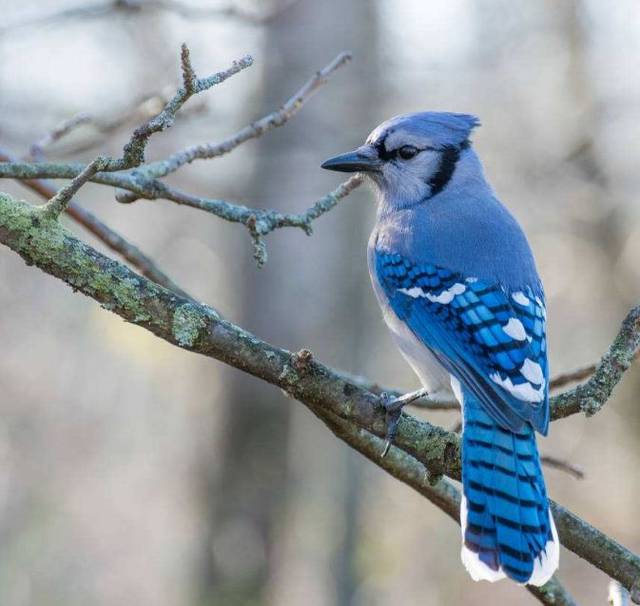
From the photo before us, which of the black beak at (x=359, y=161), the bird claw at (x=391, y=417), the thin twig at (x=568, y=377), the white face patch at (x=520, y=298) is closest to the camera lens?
the bird claw at (x=391, y=417)

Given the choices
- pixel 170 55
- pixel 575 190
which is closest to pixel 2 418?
pixel 170 55

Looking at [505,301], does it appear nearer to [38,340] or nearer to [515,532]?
[515,532]

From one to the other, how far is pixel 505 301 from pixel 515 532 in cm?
78

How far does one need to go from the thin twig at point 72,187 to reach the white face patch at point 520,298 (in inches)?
53.1

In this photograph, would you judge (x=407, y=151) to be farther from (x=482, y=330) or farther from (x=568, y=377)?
(x=568, y=377)

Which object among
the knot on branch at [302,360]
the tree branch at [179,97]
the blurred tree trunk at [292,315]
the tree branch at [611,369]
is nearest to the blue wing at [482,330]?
the tree branch at [611,369]

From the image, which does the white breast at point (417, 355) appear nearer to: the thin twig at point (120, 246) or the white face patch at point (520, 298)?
the white face patch at point (520, 298)

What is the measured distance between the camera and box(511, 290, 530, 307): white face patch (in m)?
2.79

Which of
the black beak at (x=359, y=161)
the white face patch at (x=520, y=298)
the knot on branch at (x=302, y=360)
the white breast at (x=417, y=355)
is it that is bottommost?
the white breast at (x=417, y=355)

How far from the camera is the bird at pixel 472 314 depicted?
2.21 m

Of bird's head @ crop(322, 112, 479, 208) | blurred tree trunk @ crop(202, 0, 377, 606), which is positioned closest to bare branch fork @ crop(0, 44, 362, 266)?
bird's head @ crop(322, 112, 479, 208)

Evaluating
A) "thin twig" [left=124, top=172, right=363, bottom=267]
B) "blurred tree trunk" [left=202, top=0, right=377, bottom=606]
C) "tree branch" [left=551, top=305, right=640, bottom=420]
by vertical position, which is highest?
"thin twig" [left=124, top=172, right=363, bottom=267]

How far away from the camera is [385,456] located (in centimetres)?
229

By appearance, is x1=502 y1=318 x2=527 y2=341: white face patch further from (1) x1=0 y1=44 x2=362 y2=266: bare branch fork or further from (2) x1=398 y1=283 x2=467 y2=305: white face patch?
(1) x1=0 y1=44 x2=362 y2=266: bare branch fork
